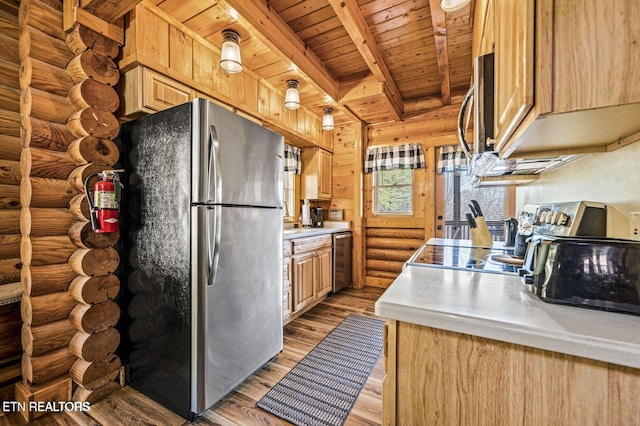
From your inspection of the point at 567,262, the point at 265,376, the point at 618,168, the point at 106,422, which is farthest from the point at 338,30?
the point at 106,422

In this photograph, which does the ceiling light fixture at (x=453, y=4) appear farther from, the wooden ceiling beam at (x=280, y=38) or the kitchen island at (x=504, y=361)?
the kitchen island at (x=504, y=361)

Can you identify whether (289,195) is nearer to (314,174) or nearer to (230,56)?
(314,174)

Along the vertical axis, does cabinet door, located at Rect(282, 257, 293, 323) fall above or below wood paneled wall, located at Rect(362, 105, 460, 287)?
below

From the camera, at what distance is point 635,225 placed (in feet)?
2.80

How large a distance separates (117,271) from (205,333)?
0.86 metres

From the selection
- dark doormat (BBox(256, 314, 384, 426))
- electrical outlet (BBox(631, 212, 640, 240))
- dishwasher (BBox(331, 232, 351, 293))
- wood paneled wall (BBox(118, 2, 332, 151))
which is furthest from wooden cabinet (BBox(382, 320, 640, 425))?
dishwasher (BBox(331, 232, 351, 293))

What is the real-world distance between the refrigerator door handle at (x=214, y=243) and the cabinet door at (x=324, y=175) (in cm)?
240

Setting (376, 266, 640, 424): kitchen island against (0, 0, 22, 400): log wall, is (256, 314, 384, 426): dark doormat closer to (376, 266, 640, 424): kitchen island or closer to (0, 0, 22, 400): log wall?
(376, 266, 640, 424): kitchen island

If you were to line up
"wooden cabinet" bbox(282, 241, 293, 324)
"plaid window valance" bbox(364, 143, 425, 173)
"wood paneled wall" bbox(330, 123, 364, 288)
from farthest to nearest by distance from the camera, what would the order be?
"wood paneled wall" bbox(330, 123, 364, 288), "plaid window valance" bbox(364, 143, 425, 173), "wooden cabinet" bbox(282, 241, 293, 324)

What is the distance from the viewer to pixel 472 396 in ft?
2.19

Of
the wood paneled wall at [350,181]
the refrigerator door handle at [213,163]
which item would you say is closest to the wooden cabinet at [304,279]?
the wood paneled wall at [350,181]

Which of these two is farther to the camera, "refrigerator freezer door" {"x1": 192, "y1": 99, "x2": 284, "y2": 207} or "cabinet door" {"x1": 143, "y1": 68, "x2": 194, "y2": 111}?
"cabinet door" {"x1": 143, "y1": 68, "x2": 194, "y2": 111}

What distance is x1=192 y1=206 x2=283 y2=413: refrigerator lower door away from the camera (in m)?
1.43

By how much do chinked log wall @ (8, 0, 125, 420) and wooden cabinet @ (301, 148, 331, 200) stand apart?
8.03 ft
